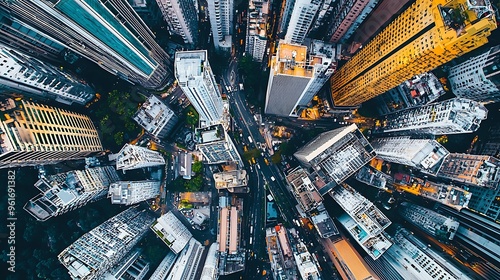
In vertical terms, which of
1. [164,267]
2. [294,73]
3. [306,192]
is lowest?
[164,267]

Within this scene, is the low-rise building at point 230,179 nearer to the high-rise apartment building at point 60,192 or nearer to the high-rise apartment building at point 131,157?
the high-rise apartment building at point 131,157

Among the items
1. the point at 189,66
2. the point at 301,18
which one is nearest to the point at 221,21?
the point at 301,18

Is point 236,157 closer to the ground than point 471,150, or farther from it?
farther from it

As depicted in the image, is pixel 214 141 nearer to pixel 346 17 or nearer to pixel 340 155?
pixel 340 155

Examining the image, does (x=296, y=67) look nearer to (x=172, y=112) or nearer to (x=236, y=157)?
(x=236, y=157)

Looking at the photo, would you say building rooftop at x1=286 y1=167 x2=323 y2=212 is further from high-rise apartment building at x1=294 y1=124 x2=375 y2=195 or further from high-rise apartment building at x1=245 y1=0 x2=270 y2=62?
high-rise apartment building at x1=245 y1=0 x2=270 y2=62

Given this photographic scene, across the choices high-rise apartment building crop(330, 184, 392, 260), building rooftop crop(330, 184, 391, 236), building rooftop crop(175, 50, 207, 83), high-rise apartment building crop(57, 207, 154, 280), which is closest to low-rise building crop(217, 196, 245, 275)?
high-rise apartment building crop(57, 207, 154, 280)

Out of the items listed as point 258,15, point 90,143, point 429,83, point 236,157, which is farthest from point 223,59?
point 429,83
